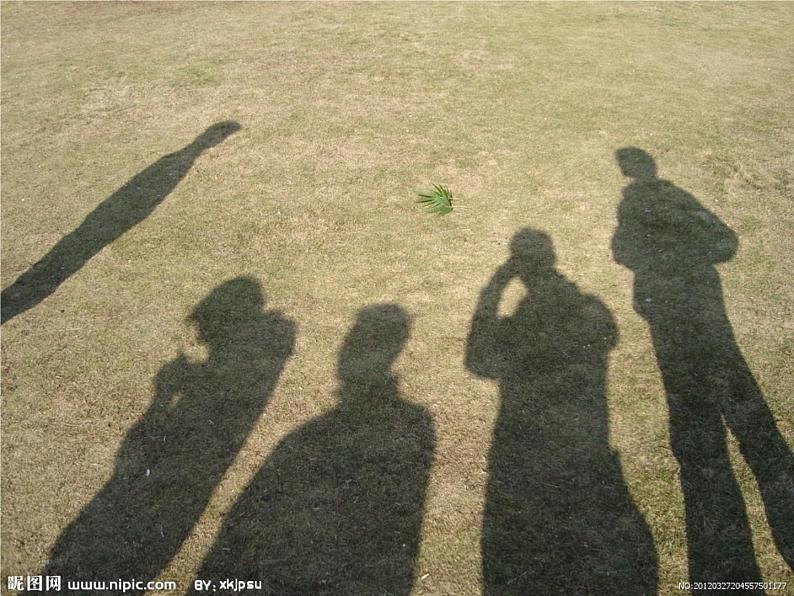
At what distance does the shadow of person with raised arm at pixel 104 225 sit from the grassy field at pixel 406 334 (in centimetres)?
5

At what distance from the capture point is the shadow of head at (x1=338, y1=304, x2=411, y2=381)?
4.95 m

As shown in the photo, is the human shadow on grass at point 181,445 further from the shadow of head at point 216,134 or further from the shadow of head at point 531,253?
the shadow of head at point 216,134

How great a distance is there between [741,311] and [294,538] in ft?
15.4

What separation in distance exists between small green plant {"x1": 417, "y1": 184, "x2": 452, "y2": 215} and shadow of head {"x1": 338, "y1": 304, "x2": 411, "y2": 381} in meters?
1.90

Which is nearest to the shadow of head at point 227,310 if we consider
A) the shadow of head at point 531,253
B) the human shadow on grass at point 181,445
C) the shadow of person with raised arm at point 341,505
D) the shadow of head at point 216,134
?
the human shadow on grass at point 181,445

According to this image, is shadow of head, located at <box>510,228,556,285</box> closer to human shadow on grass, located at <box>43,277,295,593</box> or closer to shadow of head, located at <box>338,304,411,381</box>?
shadow of head, located at <box>338,304,411,381</box>

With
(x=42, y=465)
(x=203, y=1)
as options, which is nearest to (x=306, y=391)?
(x=42, y=465)

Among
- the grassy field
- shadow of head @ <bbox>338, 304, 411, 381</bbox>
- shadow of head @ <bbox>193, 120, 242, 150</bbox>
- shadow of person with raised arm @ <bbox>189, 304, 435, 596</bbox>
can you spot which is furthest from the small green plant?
shadow of head @ <bbox>193, 120, 242, 150</bbox>

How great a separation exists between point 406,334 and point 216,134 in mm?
5710

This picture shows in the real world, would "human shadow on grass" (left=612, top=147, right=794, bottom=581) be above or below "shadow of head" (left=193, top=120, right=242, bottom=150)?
below

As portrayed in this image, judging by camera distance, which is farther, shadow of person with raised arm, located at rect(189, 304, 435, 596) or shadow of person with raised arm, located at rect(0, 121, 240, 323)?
shadow of person with raised arm, located at rect(0, 121, 240, 323)

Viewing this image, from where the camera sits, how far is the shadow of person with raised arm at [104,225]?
6012mm

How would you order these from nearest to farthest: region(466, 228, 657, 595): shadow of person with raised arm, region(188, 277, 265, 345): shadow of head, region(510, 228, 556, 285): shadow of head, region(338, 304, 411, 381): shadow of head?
region(466, 228, 657, 595): shadow of person with raised arm, region(338, 304, 411, 381): shadow of head, region(188, 277, 265, 345): shadow of head, region(510, 228, 556, 285): shadow of head

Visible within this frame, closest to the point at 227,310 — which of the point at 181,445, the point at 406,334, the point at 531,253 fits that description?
the point at 181,445
